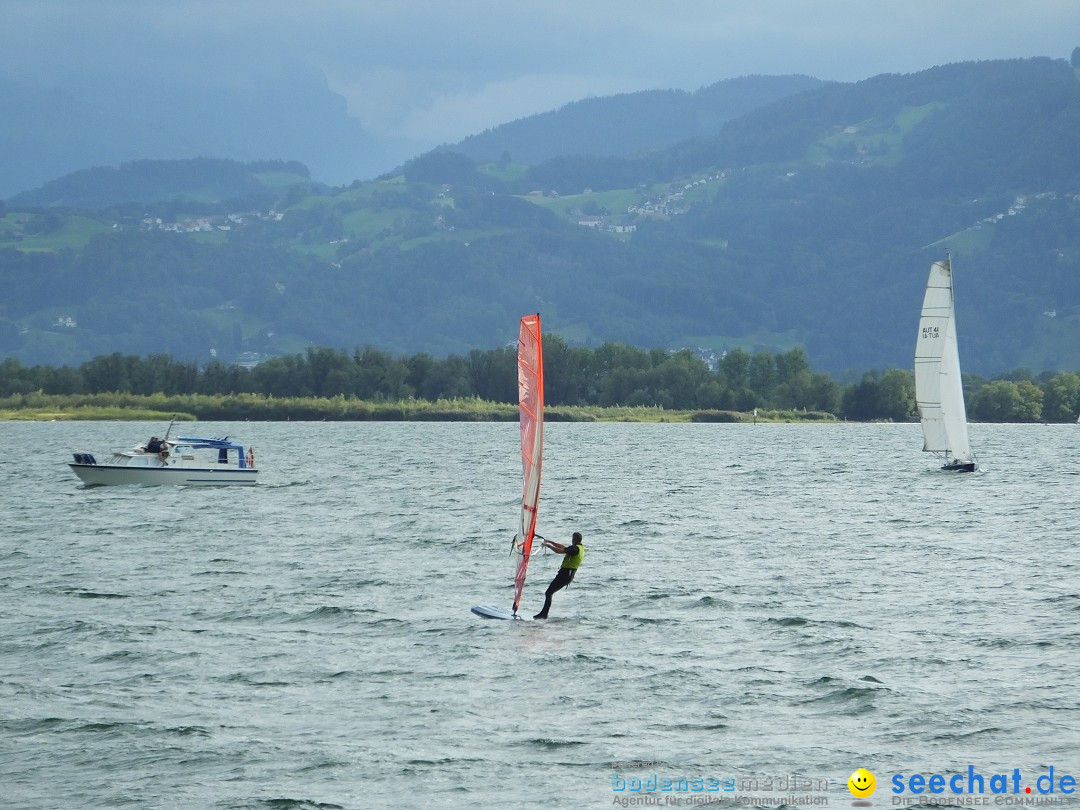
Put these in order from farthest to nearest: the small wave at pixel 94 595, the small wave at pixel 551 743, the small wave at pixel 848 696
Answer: the small wave at pixel 94 595 < the small wave at pixel 848 696 < the small wave at pixel 551 743

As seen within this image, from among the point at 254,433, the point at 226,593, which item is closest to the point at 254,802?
the point at 226,593

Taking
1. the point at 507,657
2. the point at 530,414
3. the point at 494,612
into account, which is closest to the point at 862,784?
the point at 507,657

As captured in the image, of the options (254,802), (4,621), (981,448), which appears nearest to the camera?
(254,802)

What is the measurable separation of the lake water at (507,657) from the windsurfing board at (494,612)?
39 cm

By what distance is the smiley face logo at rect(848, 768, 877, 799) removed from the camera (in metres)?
23.0

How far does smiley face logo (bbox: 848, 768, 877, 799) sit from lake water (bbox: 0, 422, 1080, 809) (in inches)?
10.1

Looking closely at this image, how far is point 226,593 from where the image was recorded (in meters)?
43.6

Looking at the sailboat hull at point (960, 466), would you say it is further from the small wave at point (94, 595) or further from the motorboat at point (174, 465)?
the small wave at point (94, 595)

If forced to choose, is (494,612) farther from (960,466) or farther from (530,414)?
(960,466)

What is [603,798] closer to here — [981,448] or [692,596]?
[692,596]

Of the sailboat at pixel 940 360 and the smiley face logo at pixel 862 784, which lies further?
the sailboat at pixel 940 360

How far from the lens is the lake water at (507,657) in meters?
24.5

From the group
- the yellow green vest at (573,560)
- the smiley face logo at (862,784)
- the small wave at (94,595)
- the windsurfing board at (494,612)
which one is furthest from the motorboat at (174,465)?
the smiley face logo at (862,784)

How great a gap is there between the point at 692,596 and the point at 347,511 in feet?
113
